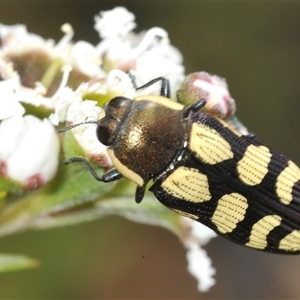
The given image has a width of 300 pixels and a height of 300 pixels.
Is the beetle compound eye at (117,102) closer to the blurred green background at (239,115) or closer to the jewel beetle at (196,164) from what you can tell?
the jewel beetle at (196,164)

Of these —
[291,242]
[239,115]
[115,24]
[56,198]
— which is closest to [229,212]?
[291,242]

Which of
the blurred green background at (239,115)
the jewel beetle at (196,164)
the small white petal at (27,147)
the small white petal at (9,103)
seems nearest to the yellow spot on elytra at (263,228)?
the jewel beetle at (196,164)

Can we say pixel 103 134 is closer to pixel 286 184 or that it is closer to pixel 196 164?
pixel 196 164

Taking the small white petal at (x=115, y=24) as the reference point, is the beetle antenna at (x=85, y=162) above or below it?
below

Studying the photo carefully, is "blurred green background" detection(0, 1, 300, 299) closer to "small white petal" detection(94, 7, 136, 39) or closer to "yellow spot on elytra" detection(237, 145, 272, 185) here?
"small white petal" detection(94, 7, 136, 39)

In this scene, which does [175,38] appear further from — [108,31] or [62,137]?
[62,137]

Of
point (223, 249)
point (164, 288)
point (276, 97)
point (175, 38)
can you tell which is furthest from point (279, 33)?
point (164, 288)

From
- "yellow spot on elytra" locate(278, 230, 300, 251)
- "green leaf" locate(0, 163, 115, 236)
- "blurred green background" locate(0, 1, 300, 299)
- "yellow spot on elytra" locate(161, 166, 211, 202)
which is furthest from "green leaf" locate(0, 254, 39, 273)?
"blurred green background" locate(0, 1, 300, 299)
